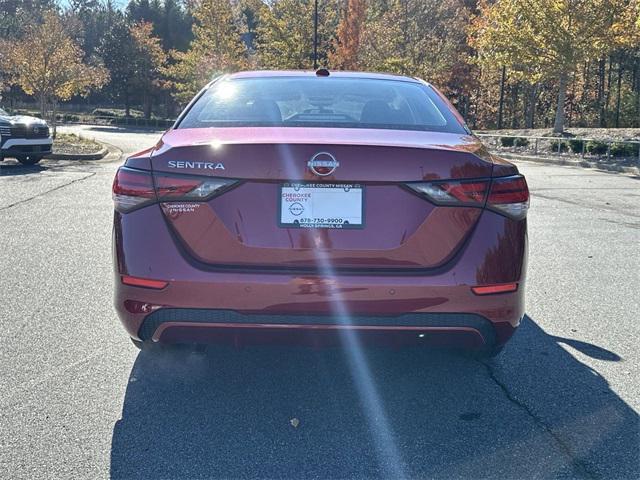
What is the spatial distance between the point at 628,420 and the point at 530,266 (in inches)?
124

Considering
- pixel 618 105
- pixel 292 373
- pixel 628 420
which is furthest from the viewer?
pixel 618 105

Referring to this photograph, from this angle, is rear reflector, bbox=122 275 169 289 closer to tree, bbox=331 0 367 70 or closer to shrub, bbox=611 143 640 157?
shrub, bbox=611 143 640 157

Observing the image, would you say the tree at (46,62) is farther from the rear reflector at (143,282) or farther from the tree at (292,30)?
the rear reflector at (143,282)

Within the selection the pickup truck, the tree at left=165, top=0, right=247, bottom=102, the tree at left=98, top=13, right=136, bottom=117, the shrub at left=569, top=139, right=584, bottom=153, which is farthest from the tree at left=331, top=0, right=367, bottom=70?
the pickup truck

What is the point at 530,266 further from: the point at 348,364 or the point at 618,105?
the point at 618,105

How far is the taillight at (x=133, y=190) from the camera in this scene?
2.82 metres

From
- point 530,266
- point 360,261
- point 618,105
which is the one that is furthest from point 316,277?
point 618,105

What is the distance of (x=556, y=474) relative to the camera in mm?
2594

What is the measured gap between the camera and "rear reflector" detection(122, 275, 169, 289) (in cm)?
279

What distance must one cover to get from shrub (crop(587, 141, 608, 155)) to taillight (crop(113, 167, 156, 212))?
19292 mm

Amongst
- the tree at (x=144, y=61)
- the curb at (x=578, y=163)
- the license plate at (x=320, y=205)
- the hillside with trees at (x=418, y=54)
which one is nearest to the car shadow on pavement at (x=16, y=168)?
the hillside with trees at (x=418, y=54)

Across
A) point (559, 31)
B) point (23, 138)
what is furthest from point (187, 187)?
point (559, 31)

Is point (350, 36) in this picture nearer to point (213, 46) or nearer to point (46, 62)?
point (213, 46)

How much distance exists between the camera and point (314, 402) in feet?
10.6
